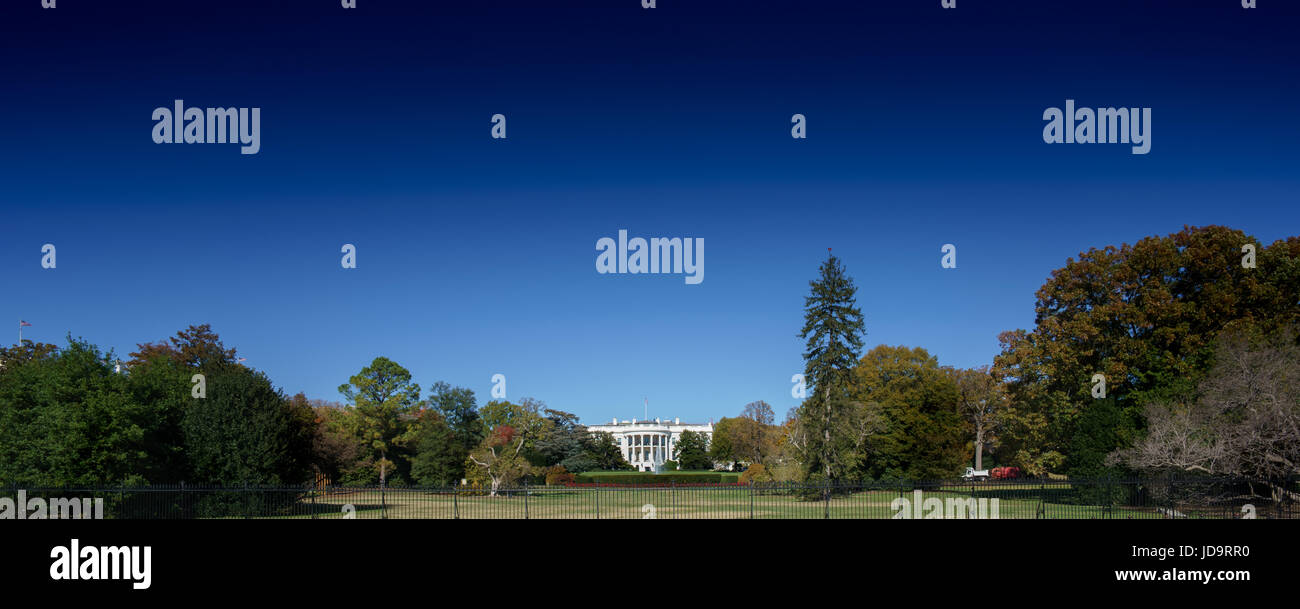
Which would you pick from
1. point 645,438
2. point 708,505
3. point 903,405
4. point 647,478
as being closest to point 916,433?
point 903,405

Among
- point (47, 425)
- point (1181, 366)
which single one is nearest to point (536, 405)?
point (47, 425)

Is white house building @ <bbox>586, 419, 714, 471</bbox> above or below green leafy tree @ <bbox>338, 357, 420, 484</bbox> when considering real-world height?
below

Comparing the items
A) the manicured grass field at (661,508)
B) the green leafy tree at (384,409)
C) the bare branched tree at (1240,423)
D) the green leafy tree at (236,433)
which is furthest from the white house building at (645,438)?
the bare branched tree at (1240,423)

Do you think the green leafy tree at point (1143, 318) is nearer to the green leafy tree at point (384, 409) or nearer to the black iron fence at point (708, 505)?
the black iron fence at point (708, 505)

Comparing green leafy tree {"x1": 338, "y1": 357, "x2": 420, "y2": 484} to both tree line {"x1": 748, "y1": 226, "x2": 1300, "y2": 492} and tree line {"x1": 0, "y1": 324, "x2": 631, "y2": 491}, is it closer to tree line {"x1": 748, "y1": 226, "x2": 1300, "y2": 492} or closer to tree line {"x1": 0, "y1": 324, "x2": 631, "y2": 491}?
tree line {"x1": 0, "y1": 324, "x2": 631, "y2": 491}

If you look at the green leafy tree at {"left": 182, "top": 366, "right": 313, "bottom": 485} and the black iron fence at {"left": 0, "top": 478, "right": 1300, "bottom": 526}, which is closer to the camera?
the black iron fence at {"left": 0, "top": 478, "right": 1300, "bottom": 526}

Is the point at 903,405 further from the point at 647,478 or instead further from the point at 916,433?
the point at 647,478

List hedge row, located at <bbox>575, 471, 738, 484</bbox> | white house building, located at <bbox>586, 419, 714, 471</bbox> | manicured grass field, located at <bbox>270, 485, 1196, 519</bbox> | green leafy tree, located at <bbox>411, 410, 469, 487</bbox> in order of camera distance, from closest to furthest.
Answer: manicured grass field, located at <bbox>270, 485, 1196, 519</bbox>
green leafy tree, located at <bbox>411, 410, 469, 487</bbox>
hedge row, located at <bbox>575, 471, 738, 484</bbox>
white house building, located at <bbox>586, 419, 714, 471</bbox>

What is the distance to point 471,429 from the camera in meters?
62.0

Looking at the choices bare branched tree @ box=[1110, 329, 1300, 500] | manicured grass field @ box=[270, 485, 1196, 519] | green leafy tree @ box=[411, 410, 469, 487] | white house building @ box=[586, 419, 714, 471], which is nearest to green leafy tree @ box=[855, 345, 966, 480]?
manicured grass field @ box=[270, 485, 1196, 519]
